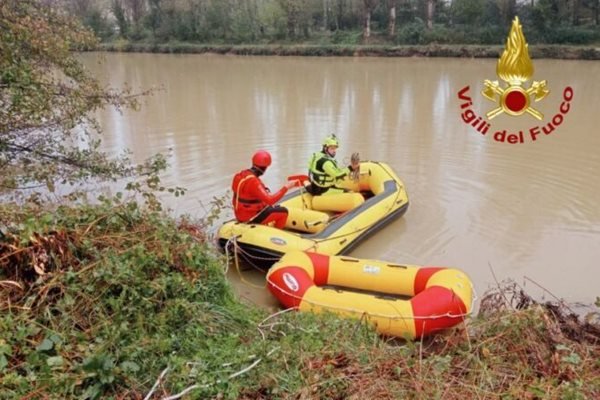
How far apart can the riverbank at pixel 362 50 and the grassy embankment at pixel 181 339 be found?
2154 cm

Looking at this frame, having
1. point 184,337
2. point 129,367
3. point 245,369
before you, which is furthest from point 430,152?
point 129,367

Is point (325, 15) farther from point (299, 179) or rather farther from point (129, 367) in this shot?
point (129, 367)

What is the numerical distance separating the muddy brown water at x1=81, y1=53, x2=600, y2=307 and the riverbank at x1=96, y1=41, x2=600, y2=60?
353 centimetres

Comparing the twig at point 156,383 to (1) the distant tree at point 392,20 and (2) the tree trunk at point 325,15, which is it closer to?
(1) the distant tree at point 392,20

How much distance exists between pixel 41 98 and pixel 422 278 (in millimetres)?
3272

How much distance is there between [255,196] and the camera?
16.5ft

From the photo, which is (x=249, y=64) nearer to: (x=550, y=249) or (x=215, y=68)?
(x=215, y=68)

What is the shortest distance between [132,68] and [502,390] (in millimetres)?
24247

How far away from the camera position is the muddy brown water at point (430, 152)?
17.8ft

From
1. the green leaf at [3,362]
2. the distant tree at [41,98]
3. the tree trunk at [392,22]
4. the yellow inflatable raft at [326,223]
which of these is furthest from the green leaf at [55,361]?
the tree trunk at [392,22]

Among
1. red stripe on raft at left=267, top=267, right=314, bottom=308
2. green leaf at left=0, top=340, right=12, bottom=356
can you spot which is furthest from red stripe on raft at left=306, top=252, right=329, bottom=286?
green leaf at left=0, top=340, right=12, bottom=356

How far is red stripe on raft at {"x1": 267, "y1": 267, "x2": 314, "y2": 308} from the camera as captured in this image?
4.00 m

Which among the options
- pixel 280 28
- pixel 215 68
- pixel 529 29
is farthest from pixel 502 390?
pixel 280 28

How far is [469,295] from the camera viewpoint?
3916 millimetres
